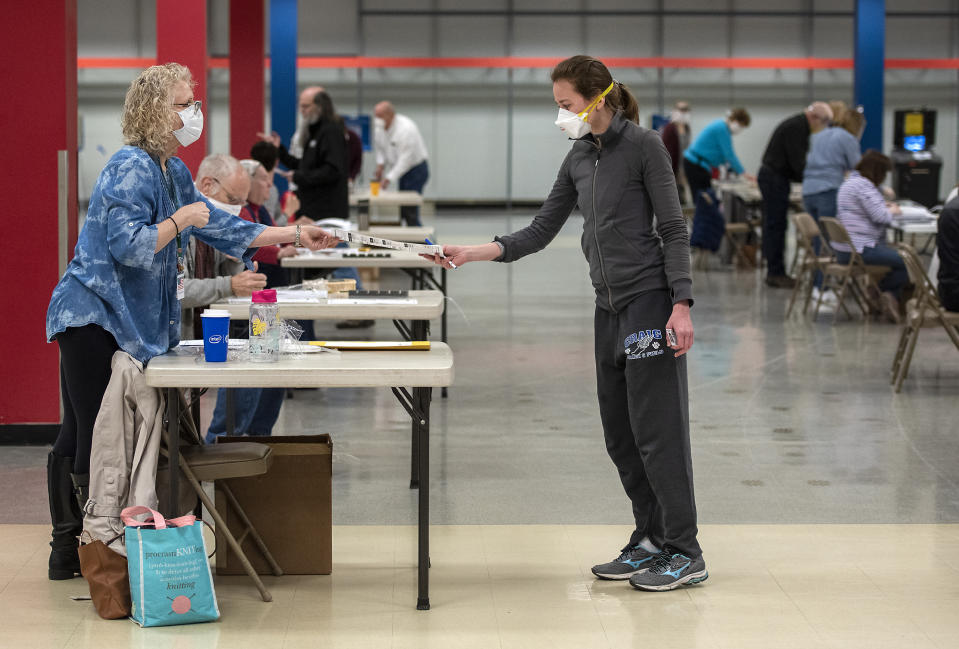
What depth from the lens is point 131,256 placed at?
139 inches

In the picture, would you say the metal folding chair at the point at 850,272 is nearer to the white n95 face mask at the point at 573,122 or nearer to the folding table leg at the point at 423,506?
the white n95 face mask at the point at 573,122

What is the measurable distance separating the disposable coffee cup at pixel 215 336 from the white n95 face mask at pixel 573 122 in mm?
1140

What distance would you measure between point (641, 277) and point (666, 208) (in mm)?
215

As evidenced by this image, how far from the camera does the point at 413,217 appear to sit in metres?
12.7

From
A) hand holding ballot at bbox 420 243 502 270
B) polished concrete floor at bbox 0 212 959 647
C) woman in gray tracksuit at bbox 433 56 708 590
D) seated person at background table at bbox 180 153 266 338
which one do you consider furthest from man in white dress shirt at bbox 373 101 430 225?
woman in gray tracksuit at bbox 433 56 708 590

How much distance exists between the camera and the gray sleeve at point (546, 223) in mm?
4035

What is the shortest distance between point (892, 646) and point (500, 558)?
4.32 ft

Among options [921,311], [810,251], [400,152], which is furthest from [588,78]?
Answer: [400,152]

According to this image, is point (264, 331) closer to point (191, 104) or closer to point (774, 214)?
point (191, 104)

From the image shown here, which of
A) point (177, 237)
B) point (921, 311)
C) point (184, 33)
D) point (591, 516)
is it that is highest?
point (184, 33)

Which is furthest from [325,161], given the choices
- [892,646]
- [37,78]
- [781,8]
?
[781,8]

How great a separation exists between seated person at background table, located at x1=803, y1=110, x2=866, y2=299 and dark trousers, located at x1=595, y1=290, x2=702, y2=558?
749 cm

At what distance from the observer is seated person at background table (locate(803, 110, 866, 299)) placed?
10812mm

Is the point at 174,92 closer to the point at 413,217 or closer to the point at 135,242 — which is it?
the point at 135,242
